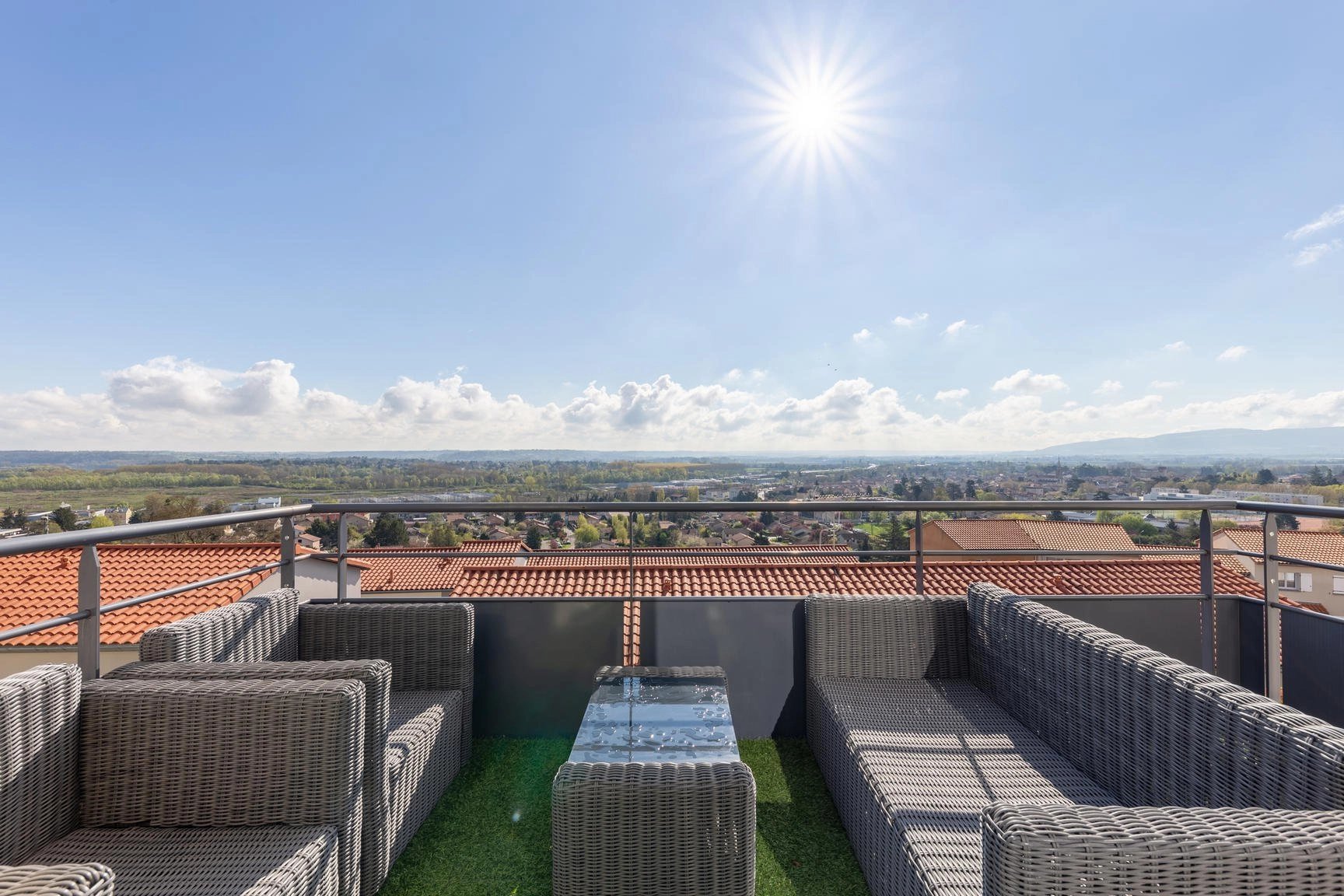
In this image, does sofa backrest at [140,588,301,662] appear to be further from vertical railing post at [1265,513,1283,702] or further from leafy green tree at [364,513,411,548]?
vertical railing post at [1265,513,1283,702]

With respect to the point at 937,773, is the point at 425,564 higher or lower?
higher

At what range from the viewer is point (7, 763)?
1.28 meters

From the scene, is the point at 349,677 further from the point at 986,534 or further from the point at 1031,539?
the point at 1031,539

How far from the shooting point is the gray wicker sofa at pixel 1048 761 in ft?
2.67

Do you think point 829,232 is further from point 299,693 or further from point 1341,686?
point 299,693

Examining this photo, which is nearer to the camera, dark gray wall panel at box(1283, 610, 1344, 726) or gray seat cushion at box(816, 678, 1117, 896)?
gray seat cushion at box(816, 678, 1117, 896)

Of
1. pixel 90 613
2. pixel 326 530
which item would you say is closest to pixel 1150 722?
pixel 90 613

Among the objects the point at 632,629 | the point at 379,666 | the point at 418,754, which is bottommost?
the point at 418,754

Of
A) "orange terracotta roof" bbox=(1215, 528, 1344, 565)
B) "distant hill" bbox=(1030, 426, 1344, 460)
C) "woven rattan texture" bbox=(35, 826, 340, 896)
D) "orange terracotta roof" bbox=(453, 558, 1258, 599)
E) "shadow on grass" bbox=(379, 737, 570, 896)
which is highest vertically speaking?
"distant hill" bbox=(1030, 426, 1344, 460)

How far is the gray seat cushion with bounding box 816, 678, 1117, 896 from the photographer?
1.35 m

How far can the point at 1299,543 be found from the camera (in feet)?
8.73

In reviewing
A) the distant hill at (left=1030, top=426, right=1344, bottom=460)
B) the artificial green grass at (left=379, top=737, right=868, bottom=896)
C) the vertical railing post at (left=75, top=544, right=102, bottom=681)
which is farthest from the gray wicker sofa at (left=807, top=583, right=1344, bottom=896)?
the distant hill at (left=1030, top=426, right=1344, bottom=460)

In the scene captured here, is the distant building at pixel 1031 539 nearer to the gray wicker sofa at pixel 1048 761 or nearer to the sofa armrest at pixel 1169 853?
the gray wicker sofa at pixel 1048 761

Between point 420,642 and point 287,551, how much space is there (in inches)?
32.8
